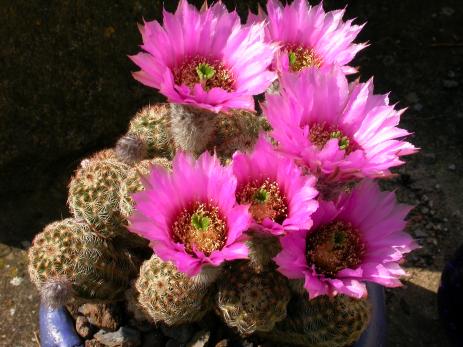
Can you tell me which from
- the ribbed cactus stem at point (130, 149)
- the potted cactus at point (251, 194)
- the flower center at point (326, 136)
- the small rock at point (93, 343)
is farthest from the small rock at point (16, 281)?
the flower center at point (326, 136)

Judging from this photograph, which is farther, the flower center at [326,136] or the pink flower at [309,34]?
the pink flower at [309,34]

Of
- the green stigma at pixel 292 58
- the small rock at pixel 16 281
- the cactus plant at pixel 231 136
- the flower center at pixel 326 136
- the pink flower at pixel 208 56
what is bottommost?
the small rock at pixel 16 281

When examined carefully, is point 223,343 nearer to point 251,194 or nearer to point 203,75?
point 251,194

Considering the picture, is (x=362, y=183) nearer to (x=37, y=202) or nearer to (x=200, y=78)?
(x=200, y=78)

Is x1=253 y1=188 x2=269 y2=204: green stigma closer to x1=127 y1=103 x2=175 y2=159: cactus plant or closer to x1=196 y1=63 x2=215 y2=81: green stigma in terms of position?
x1=196 y1=63 x2=215 y2=81: green stigma

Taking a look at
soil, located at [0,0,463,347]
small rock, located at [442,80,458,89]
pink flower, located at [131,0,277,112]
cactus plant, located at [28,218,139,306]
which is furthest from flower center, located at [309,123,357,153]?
small rock, located at [442,80,458,89]

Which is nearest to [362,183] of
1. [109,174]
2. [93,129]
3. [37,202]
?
[109,174]

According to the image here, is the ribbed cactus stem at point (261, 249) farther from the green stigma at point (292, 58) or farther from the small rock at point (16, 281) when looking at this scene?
the small rock at point (16, 281)

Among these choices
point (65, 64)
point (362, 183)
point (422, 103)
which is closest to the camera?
point (362, 183)
